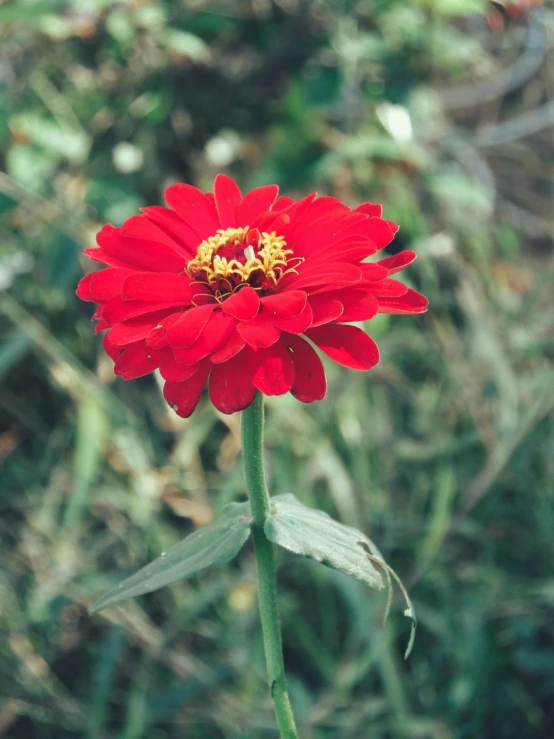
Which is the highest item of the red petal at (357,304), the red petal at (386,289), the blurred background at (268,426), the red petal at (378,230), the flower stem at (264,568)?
the red petal at (378,230)

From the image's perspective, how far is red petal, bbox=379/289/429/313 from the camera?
1.42ft

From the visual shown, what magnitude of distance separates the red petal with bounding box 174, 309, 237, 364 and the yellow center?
0.06 metres

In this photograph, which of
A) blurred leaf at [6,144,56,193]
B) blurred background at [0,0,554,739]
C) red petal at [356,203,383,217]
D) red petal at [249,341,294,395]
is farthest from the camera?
blurred leaf at [6,144,56,193]

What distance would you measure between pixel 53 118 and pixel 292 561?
719mm

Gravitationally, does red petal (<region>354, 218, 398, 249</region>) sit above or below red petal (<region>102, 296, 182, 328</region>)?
above

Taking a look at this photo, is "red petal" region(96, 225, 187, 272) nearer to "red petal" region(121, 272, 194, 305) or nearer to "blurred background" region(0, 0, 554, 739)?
"red petal" region(121, 272, 194, 305)

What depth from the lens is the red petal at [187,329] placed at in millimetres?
386

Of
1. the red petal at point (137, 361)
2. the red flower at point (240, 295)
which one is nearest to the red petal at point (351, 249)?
the red flower at point (240, 295)

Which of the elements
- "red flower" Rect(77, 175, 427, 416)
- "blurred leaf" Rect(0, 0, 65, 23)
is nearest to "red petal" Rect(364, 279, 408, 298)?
"red flower" Rect(77, 175, 427, 416)

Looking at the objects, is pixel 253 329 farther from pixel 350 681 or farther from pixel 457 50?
pixel 457 50

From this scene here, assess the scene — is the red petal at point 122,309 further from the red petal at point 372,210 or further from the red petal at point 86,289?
the red petal at point 372,210

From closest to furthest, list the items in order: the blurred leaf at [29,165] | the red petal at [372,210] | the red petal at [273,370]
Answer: the red petal at [273,370] < the red petal at [372,210] < the blurred leaf at [29,165]

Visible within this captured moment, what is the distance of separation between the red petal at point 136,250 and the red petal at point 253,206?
0.07 metres

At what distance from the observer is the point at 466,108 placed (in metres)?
2.09
